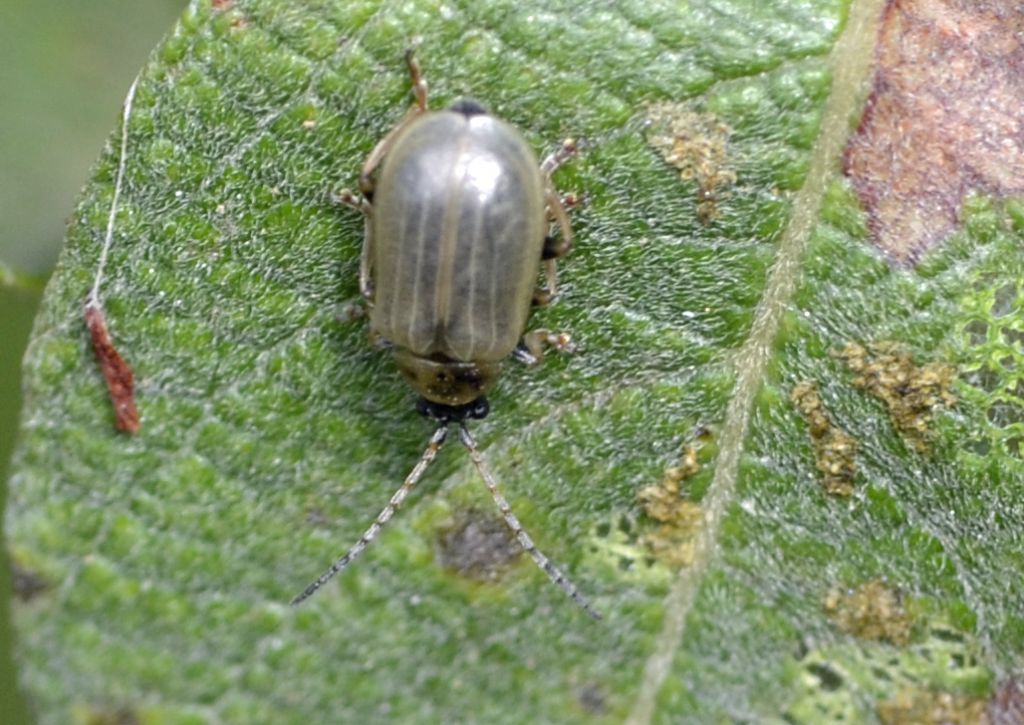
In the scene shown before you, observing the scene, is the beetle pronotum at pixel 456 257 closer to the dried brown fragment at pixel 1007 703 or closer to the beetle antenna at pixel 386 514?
the beetle antenna at pixel 386 514

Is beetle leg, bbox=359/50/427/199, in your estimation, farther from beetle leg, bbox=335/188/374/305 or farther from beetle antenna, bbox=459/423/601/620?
beetle antenna, bbox=459/423/601/620

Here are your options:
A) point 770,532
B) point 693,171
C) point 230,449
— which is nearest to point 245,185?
point 230,449

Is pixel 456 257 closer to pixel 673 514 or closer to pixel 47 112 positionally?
pixel 673 514

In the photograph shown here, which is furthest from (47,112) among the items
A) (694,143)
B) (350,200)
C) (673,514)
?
(673,514)

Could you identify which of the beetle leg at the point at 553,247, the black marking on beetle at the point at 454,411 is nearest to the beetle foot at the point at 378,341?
the black marking on beetle at the point at 454,411

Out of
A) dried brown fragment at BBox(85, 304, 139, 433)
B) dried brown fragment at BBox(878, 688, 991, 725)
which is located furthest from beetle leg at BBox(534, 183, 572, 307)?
dried brown fragment at BBox(878, 688, 991, 725)

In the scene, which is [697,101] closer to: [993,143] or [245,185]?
[993,143]

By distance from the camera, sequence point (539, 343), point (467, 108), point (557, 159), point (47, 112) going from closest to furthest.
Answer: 1. point (467, 108)
2. point (557, 159)
3. point (539, 343)
4. point (47, 112)
